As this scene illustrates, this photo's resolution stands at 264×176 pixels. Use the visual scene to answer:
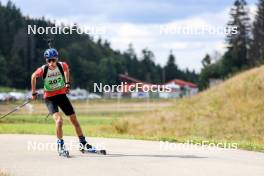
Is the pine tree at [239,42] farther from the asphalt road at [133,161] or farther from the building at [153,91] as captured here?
the asphalt road at [133,161]

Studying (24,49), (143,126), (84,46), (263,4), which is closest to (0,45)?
(24,49)

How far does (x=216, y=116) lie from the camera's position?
1010 inches

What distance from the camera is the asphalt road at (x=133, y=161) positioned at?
31.7 ft

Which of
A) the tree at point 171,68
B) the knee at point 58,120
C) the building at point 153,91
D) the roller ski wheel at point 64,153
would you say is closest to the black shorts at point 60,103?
the knee at point 58,120

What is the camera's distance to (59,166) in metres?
10.2

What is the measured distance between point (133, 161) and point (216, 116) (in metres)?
15.1

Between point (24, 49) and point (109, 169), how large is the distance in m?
103

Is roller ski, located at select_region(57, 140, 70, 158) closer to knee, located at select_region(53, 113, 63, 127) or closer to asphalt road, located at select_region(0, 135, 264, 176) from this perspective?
asphalt road, located at select_region(0, 135, 264, 176)

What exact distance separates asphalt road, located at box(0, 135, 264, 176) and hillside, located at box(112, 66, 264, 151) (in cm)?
933

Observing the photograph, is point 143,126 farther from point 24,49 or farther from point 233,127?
point 24,49

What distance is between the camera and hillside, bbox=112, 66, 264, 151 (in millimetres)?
23719

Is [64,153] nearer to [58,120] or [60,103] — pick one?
[58,120]

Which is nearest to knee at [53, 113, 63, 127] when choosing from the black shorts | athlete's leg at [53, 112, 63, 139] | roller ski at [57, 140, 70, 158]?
athlete's leg at [53, 112, 63, 139]

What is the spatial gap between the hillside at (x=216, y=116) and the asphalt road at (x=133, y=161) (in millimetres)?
9326
